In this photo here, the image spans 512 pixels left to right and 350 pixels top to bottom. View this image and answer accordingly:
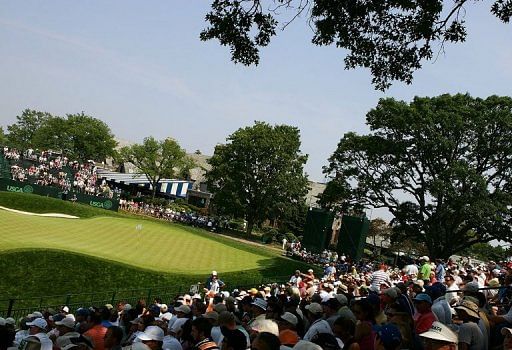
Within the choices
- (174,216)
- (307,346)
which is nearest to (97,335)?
(307,346)

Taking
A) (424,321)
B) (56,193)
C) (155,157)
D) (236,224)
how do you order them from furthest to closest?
1. (155,157)
2. (236,224)
3. (56,193)
4. (424,321)

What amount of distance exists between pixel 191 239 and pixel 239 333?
3214cm

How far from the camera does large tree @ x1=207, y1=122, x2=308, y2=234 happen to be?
198 feet

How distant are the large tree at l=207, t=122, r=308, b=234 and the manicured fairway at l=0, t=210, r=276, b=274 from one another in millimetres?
21287

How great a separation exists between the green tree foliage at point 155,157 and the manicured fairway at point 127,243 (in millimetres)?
32183

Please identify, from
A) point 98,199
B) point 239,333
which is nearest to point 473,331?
point 239,333

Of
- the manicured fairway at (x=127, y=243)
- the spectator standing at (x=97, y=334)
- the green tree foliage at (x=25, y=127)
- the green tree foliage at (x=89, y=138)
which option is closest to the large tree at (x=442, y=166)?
the manicured fairway at (x=127, y=243)

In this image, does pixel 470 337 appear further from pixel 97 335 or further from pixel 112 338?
pixel 97 335

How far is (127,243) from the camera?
3025cm

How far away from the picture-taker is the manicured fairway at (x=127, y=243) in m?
25.1

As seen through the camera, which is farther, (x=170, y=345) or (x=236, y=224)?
(x=236, y=224)

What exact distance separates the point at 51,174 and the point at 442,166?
120 ft

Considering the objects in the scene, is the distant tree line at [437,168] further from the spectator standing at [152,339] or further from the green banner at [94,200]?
→ the spectator standing at [152,339]

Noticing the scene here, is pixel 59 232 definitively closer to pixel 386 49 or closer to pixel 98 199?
pixel 98 199
